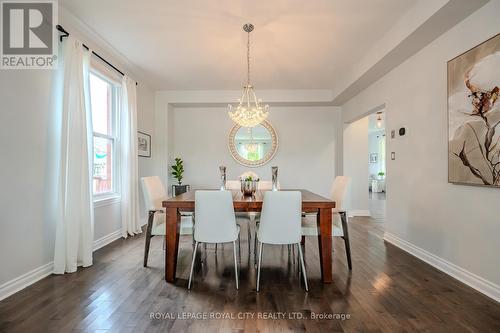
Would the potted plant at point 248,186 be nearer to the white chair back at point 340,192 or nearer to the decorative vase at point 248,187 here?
the decorative vase at point 248,187

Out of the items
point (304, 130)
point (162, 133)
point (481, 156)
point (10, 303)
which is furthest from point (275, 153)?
point (10, 303)

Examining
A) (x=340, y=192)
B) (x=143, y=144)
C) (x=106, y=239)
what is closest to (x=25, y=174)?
(x=106, y=239)

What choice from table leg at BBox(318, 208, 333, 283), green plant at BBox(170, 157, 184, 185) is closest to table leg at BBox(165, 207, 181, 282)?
table leg at BBox(318, 208, 333, 283)

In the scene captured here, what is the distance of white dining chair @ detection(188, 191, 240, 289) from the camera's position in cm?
228

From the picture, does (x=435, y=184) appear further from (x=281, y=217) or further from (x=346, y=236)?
(x=281, y=217)

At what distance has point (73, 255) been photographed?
265 centimetres

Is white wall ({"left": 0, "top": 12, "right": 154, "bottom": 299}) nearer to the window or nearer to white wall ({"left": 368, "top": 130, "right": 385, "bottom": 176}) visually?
the window

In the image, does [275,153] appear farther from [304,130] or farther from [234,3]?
[234,3]

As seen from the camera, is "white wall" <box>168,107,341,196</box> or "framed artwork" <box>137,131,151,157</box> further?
"white wall" <box>168,107,341,196</box>

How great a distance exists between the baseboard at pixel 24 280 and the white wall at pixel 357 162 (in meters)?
5.27

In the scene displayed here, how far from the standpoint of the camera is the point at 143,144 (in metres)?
4.83

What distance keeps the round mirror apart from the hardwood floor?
10.0 ft

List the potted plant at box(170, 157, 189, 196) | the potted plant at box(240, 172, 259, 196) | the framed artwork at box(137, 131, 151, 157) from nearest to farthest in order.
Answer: the potted plant at box(240, 172, 259, 196)
the framed artwork at box(137, 131, 151, 157)
the potted plant at box(170, 157, 189, 196)

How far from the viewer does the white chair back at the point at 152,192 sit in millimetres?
2943
